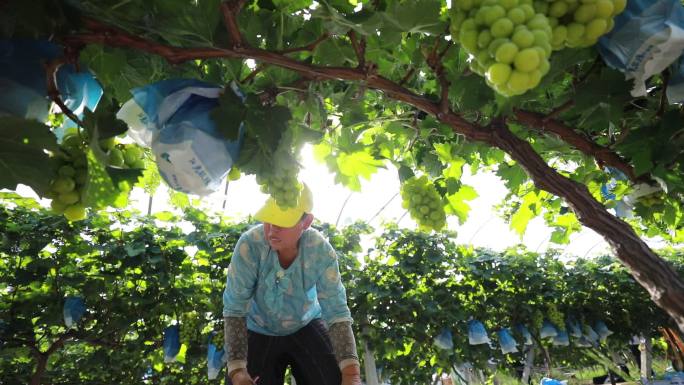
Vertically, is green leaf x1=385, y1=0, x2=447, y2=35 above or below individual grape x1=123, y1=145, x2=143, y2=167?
above

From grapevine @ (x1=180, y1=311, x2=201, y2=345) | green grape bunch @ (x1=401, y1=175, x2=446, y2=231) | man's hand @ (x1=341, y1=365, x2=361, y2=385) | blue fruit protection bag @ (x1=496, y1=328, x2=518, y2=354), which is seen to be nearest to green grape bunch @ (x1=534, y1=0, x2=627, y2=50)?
green grape bunch @ (x1=401, y1=175, x2=446, y2=231)

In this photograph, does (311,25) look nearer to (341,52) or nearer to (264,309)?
(341,52)

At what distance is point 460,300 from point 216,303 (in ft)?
9.54

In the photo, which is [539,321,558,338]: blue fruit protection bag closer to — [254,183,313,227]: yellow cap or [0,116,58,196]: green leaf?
[254,183,313,227]: yellow cap

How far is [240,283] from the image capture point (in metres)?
2.61

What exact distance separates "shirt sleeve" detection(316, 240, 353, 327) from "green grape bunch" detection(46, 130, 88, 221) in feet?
5.50

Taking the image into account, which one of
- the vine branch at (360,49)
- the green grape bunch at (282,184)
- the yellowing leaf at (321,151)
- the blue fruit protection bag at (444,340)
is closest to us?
the vine branch at (360,49)

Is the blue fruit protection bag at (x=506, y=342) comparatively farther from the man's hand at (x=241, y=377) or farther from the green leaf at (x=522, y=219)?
the man's hand at (x=241, y=377)

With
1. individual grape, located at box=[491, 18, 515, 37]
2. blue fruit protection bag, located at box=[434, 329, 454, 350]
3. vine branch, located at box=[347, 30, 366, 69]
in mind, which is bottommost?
individual grape, located at box=[491, 18, 515, 37]

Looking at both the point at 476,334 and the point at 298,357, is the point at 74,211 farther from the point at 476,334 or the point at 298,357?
the point at 476,334

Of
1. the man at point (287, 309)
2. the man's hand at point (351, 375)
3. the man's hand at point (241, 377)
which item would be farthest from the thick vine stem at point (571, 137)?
the man's hand at point (241, 377)

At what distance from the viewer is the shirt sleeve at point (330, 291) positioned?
8.81ft

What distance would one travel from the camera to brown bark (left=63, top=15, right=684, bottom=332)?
1.09 metres

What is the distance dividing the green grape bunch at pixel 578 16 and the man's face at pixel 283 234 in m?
1.93
